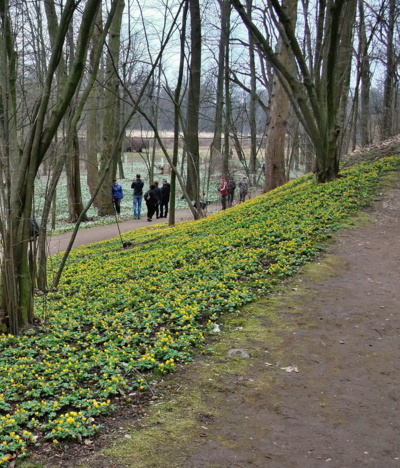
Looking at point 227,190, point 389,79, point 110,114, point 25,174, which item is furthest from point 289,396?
point 389,79

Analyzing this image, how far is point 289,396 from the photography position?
386 cm

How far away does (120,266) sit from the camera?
361 inches

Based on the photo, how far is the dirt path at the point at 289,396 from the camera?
3.13 m

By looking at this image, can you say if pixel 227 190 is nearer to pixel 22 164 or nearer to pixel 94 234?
pixel 94 234

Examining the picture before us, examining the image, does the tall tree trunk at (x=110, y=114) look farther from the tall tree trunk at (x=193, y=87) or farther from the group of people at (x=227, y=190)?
the group of people at (x=227, y=190)

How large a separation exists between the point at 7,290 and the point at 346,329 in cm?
379

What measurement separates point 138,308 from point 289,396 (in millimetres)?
2559

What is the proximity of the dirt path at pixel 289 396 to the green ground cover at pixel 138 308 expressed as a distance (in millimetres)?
282

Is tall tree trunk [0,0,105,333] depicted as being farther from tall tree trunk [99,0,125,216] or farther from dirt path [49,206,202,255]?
tall tree trunk [99,0,125,216]

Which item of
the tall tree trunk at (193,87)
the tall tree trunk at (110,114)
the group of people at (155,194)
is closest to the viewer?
the tall tree trunk at (193,87)

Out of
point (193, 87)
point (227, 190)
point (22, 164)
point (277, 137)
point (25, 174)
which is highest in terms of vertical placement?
point (193, 87)

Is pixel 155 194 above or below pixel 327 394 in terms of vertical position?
above

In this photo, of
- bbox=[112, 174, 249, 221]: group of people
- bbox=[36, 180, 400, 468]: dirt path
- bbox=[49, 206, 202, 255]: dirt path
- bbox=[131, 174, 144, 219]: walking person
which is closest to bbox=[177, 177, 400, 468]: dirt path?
bbox=[36, 180, 400, 468]: dirt path

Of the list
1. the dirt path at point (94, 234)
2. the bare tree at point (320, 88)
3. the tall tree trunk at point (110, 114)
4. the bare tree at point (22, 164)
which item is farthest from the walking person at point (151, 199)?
the bare tree at point (22, 164)
